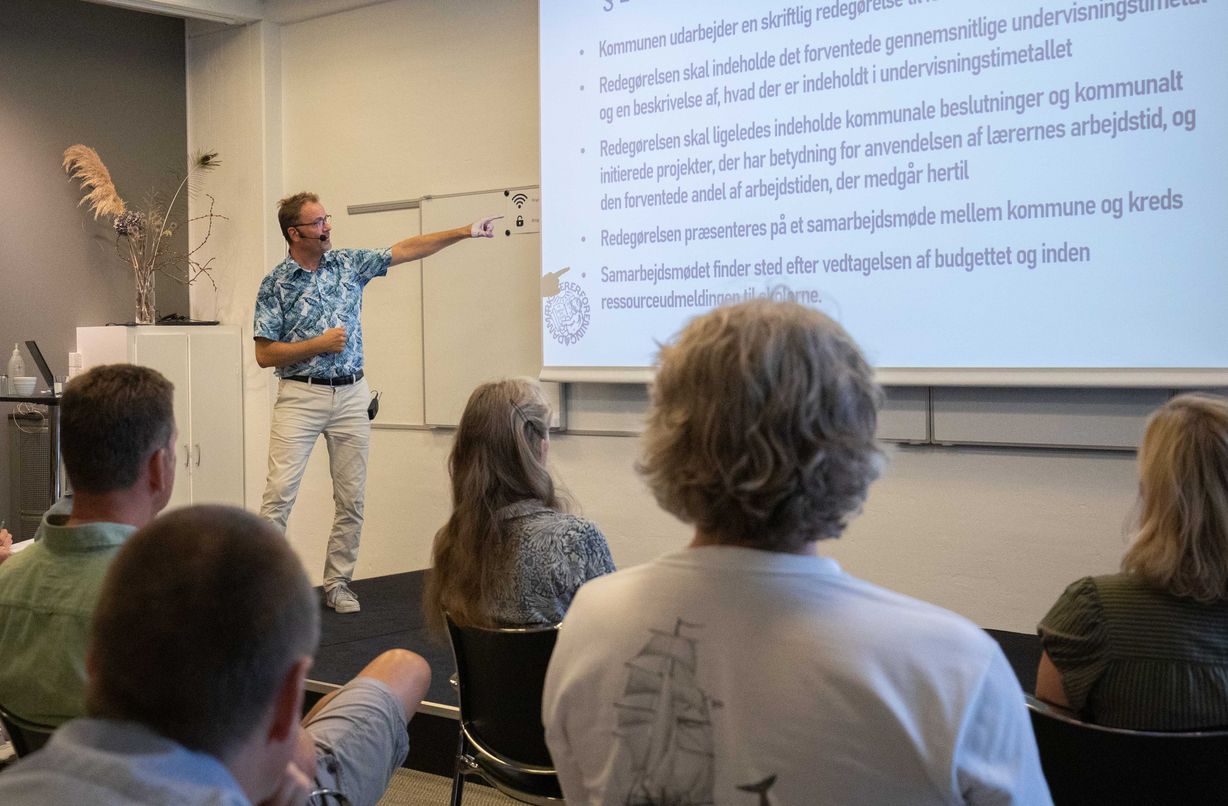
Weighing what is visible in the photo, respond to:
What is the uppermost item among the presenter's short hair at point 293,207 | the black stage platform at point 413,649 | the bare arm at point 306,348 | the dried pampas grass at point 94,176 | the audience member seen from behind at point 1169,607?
the dried pampas grass at point 94,176

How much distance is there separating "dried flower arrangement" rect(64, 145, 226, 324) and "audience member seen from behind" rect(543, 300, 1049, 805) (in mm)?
5311

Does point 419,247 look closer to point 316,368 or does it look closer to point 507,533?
point 316,368

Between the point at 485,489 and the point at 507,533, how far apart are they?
0.32ft

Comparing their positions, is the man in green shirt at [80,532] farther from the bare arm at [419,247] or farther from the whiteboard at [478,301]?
the whiteboard at [478,301]

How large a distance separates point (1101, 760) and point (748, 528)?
28.9 inches

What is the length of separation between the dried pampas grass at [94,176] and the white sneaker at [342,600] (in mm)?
2591

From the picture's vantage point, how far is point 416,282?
5492 millimetres

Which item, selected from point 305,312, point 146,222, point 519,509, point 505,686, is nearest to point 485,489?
point 519,509

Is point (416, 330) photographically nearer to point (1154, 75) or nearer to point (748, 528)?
Answer: point (1154, 75)

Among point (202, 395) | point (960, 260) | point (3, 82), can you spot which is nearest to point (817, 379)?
point (960, 260)

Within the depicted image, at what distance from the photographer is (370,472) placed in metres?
5.70

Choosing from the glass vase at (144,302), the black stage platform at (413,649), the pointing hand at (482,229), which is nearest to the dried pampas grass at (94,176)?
the glass vase at (144,302)

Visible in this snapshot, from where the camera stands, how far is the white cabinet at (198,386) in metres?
5.62

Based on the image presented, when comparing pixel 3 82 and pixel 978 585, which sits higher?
pixel 3 82
